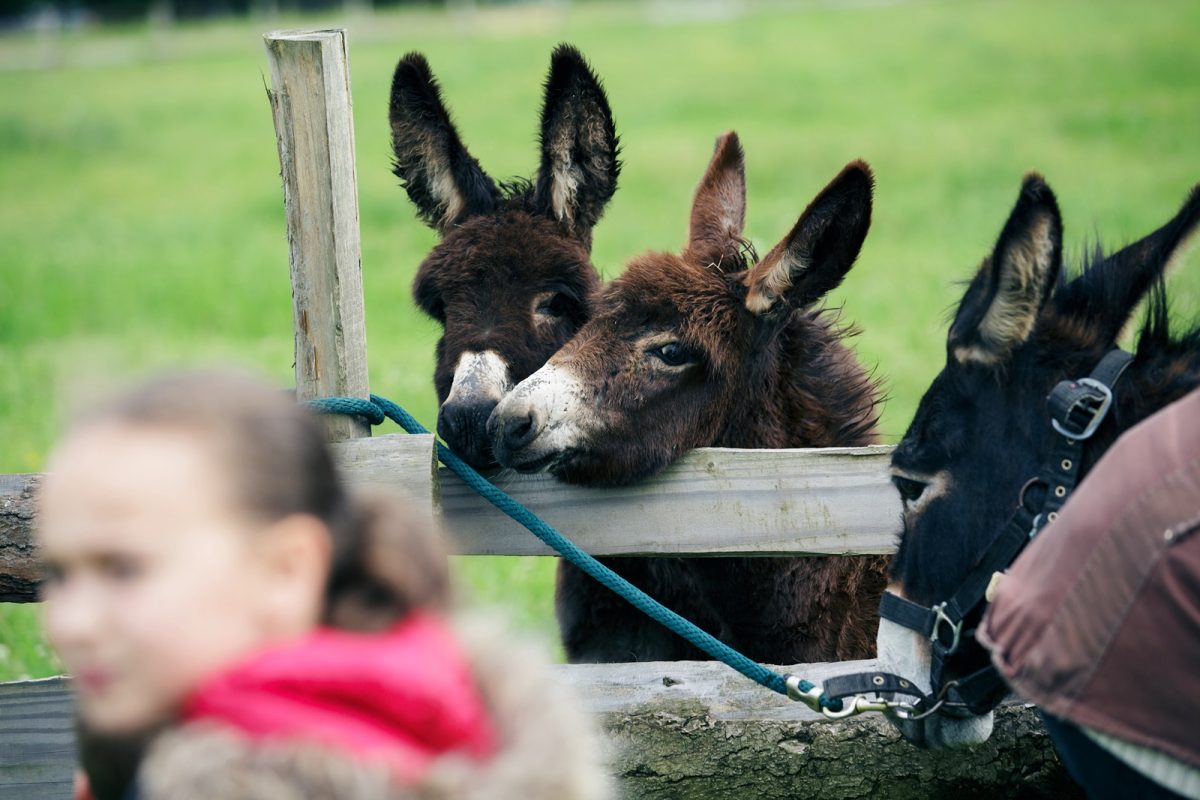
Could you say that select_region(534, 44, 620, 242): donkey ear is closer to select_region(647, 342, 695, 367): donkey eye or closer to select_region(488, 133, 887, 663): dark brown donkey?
select_region(488, 133, 887, 663): dark brown donkey

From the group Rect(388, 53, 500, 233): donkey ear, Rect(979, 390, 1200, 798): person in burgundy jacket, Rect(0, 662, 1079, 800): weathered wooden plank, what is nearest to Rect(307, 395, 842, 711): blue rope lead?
Rect(0, 662, 1079, 800): weathered wooden plank

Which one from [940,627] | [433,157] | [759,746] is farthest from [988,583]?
[433,157]

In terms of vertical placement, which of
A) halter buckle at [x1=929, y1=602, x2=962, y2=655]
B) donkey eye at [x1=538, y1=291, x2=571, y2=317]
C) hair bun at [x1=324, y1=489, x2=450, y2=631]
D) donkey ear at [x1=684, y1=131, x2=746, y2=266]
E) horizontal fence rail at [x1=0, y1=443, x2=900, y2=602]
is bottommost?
halter buckle at [x1=929, y1=602, x2=962, y2=655]

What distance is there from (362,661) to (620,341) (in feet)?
6.65

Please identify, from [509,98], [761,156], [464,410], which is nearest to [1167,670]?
[464,410]

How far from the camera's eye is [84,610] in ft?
5.41

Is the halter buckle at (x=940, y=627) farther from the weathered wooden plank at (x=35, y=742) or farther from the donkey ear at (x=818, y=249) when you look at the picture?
the weathered wooden plank at (x=35, y=742)

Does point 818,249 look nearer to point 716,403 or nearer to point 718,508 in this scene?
point 716,403

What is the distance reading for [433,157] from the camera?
14.2 feet

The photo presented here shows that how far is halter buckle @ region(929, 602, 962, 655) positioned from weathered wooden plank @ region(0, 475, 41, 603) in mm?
2098

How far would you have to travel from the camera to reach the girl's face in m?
1.65

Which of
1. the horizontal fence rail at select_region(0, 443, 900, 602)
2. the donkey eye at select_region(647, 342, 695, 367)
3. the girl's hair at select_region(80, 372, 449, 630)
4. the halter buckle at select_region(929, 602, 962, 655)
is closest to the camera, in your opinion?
the girl's hair at select_region(80, 372, 449, 630)

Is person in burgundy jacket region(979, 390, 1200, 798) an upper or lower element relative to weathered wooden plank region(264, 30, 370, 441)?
lower

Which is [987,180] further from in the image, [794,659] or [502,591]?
[794,659]
